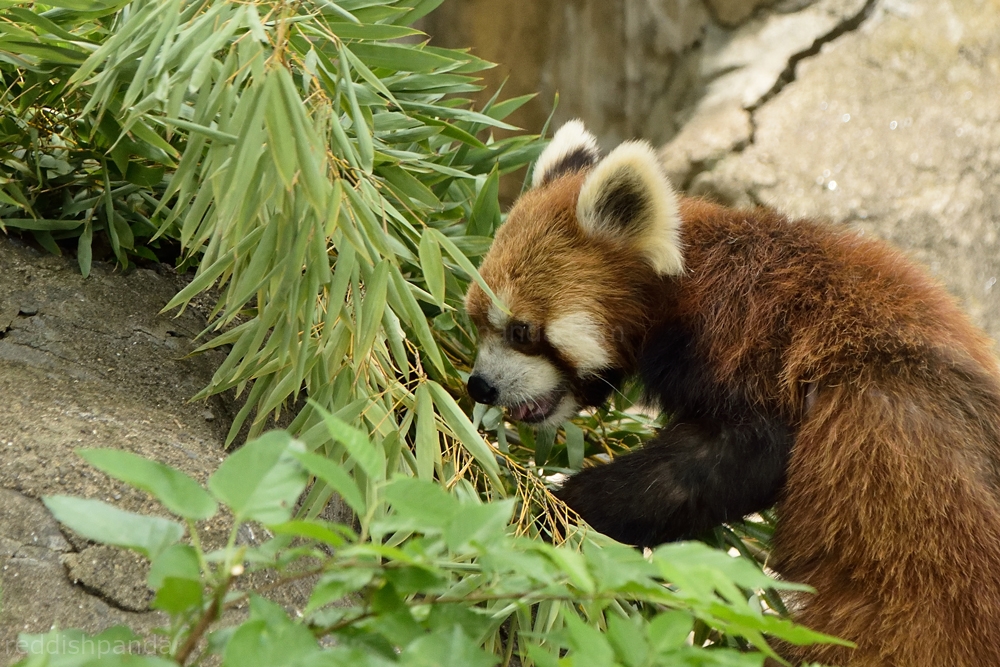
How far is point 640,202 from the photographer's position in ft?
8.02

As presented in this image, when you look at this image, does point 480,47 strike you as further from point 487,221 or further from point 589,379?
point 589,379

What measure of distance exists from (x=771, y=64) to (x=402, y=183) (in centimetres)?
381

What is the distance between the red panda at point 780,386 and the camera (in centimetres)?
202

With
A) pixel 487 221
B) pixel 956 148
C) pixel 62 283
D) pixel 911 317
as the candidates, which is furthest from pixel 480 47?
pixel 911 317

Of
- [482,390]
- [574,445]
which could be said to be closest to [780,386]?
[574,445]

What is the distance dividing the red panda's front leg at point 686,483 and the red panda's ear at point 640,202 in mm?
479

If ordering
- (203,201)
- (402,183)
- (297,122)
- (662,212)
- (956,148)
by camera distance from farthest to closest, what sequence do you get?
(956,148)
(402,183)
(662,212)
(203,201)
(297,122)

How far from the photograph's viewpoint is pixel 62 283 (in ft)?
8.87

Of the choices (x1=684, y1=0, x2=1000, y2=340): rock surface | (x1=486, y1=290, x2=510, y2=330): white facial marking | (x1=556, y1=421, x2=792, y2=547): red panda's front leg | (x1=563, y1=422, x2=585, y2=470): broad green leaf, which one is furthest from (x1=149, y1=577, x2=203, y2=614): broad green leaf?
(x1=684, y1=0, x2=1000, y2=340): rock surface

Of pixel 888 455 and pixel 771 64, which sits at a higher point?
pixel 771 64

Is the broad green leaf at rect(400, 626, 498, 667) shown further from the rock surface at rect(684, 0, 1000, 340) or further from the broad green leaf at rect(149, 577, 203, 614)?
the rock surface at rect(684, 0, 1000, 340)

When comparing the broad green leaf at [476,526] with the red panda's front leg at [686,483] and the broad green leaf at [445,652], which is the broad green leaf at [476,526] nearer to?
the broad green leaf at [445,652]

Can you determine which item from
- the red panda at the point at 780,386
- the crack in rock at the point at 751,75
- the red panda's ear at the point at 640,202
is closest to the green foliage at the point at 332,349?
the red panda at the point at 780,386

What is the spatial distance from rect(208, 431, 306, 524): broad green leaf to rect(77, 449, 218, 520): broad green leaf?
0.07 feet
